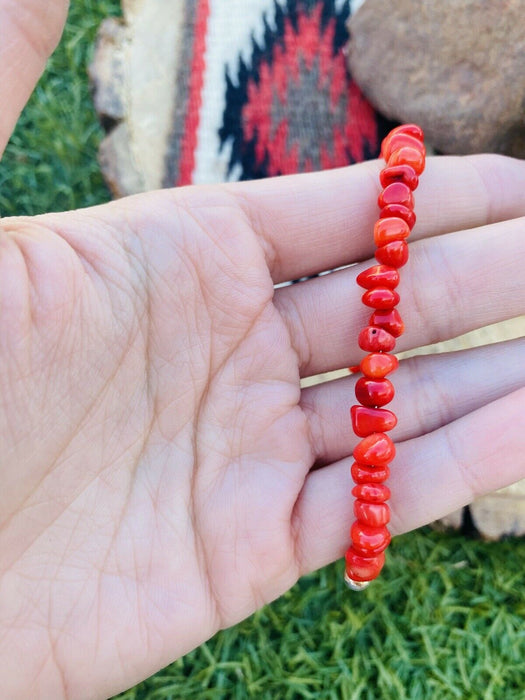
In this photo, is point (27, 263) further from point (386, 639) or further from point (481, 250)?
point (386, 639)

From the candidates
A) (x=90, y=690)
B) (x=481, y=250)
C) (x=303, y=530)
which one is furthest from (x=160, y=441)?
(x=481, y=250)

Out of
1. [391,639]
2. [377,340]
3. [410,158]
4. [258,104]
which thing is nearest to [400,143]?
[410,158]

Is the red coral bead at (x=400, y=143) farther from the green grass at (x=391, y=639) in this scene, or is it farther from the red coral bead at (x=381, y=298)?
the green grass at (x=391, y=639)

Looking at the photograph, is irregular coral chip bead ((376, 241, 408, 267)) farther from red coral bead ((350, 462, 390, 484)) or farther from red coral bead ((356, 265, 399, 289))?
red coral bead ((350, 462, 390, 484))

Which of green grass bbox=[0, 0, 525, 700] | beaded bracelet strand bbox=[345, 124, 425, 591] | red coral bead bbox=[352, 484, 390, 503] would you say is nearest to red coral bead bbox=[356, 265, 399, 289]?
beaded bracelet strand bbox=[345, 124, 425, 591]

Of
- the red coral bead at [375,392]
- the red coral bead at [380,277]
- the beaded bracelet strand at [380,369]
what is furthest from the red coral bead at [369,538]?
the red coral bead at [380,277]

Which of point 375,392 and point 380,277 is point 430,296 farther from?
point 375,392

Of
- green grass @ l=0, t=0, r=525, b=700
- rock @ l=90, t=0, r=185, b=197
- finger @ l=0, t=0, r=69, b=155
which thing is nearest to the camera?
finger @ l=0, t=0, r=69, b=155
